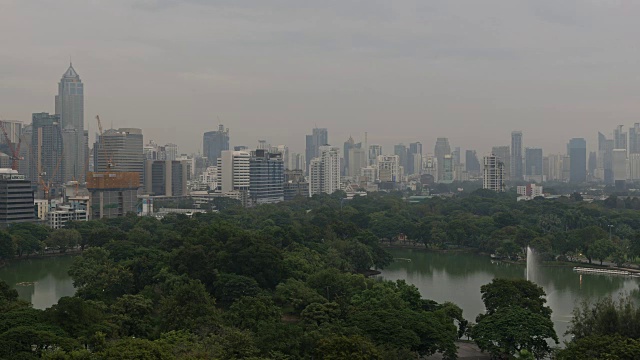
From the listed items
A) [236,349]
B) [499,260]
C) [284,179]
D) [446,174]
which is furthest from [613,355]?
[446,174]

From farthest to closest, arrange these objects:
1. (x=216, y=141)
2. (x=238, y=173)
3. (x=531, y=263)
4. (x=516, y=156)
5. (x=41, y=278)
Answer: (x=516, y=156) → (x=216, y=141) → (x=238, y=173) → (x=531, y=263) → (x=41, y=278)

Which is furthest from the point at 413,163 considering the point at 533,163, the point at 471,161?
the point at 533,163

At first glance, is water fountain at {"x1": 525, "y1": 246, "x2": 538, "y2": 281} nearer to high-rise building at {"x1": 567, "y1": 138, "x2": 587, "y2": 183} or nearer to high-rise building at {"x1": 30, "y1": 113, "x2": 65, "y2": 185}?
high-rise building at {"x1": 30, "y1": 113, "x2": 65, "y2": 185}

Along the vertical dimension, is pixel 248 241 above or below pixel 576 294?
above

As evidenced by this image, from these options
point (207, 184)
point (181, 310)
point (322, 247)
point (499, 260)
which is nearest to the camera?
point (181, 310)

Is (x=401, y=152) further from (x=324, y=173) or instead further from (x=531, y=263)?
(x=531, y=263)

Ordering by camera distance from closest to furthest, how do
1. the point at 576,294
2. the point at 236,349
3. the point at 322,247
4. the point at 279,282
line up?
the point at 236,349 < the point at 279,282 < the point at 576,294 < the point at 322,247

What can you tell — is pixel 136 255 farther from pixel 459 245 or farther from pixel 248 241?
pixel 459 245

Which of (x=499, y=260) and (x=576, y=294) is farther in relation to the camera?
(x=499, y=260)
